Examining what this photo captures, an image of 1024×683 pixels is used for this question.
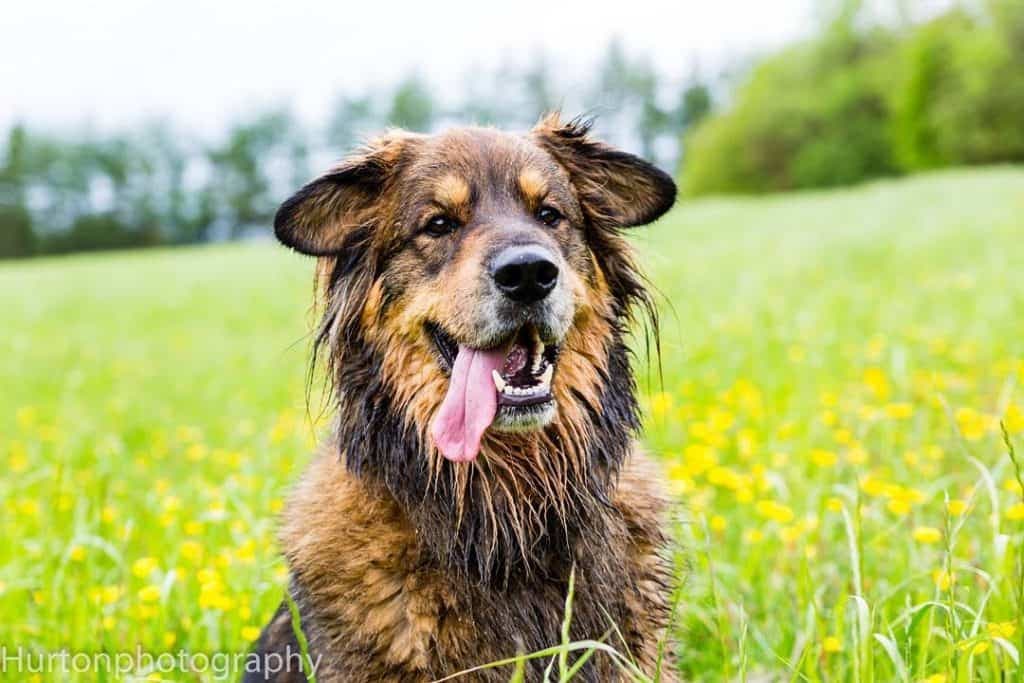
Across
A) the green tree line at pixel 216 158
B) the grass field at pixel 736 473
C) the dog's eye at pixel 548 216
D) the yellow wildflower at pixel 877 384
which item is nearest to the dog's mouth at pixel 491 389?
the dog's eye at pixel 548 216

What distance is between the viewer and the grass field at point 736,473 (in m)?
2.85

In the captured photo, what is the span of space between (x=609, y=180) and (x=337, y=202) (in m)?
0.93

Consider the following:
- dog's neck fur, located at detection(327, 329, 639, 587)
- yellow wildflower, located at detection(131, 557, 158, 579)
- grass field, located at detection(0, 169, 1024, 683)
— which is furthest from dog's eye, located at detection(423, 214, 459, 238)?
yellow wildflower, located at detection(131, 557, 158, 579)

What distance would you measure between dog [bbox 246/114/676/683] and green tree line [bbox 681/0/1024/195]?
50.8 meters

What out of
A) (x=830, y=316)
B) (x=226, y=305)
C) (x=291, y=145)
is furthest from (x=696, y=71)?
(x=830, y=316)

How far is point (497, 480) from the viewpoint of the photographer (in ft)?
9.25

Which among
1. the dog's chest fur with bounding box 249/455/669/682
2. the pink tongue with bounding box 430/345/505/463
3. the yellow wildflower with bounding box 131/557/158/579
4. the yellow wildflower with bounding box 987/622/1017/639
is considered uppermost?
the pink tongue with bounding box 430/345/505/463

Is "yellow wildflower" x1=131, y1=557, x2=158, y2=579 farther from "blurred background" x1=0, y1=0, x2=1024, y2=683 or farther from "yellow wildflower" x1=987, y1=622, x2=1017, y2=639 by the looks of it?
"yellow wildflower" x1=987, y1=622, x2=1017, y2=639

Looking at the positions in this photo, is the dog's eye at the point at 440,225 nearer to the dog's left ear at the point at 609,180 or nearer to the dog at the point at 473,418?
the dog at the point at 473,418

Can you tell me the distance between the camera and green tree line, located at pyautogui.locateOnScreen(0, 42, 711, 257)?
51.3 m

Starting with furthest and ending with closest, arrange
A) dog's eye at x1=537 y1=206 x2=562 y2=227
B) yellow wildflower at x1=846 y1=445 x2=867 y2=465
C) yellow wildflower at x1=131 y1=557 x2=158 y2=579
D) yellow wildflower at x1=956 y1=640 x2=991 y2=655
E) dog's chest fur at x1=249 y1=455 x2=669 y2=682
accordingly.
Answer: yellow wildflower at x1=846 y1=445 x2=867 y2=465
yellow wildflower at x1=131 y1=557 x2=158 y2=579
dog's eye at x1=537 y1=206 x2=562 y2=227
dog's chest fur at x1=249 y1=455 x2=669 y2=682
yellow wildflower at x1=956 y1=640 x2=991 y2=655

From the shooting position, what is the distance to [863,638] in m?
2.23

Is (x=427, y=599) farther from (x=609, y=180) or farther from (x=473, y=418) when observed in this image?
(x=609, y=180)

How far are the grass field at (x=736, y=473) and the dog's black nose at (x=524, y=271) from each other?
27.0 inches
